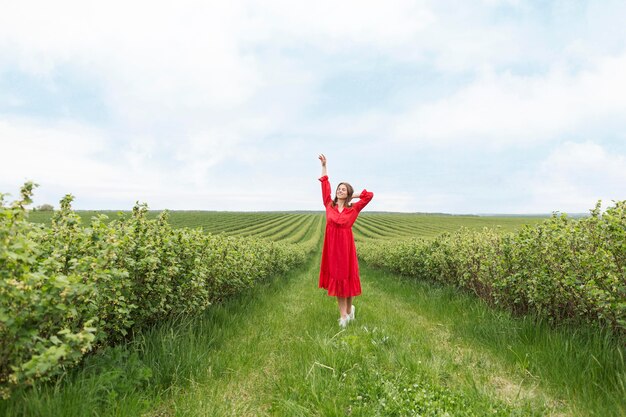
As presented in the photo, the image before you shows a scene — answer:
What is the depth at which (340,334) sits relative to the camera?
5.27 meters

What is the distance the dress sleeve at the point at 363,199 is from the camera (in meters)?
6.27

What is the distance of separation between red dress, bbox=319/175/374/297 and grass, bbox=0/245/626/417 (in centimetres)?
82

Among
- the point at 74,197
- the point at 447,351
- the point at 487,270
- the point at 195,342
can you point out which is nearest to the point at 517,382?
the point at 447,351

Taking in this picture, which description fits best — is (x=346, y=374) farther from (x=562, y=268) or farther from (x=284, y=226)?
(x=284, y=226)

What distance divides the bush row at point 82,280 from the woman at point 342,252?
193 cm

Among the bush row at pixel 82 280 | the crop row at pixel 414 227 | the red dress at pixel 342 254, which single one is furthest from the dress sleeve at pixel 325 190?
the crop row at pixel 414 227

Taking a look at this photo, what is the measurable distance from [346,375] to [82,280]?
2.70 m

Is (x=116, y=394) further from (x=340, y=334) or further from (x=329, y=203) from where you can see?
(x=329, y=203)

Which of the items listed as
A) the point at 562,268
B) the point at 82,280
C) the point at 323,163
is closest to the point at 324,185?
the point at 323,163

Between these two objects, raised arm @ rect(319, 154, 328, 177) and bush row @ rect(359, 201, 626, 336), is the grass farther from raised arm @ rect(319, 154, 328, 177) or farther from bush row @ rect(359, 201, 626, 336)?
raised arm @ rect(319, 154, 328, 177)

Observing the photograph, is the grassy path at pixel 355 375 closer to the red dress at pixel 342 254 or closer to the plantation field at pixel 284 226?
the red dress at pixel 342 254

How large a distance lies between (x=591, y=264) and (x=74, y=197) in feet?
19.7

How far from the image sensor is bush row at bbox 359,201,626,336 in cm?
356

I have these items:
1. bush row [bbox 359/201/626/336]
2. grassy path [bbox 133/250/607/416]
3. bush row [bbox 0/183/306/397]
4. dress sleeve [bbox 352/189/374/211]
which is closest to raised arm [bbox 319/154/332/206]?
dress sleeve [bbox 352/189/374/211]
